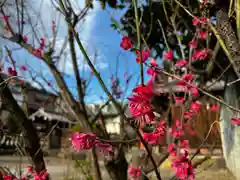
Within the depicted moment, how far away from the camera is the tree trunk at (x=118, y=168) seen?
2496mm

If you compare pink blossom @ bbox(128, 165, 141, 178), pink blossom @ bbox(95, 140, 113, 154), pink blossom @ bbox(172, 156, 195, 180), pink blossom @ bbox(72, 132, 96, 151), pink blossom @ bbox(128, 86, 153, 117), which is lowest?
pink blossom @ bbox(128, 165, 141, 178)

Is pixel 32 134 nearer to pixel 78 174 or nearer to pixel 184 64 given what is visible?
pixel 184 64

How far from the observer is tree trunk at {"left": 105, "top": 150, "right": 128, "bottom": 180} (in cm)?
250

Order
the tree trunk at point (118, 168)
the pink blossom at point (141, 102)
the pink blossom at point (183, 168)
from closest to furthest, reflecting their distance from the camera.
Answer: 1. the pink blossom at point (141, 102)
2. the pink blossom at point (183, 168)
3. the tree trunk at point (118, 168)

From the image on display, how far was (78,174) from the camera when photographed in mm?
5082

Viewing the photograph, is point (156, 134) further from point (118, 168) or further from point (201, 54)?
point (201, 54)

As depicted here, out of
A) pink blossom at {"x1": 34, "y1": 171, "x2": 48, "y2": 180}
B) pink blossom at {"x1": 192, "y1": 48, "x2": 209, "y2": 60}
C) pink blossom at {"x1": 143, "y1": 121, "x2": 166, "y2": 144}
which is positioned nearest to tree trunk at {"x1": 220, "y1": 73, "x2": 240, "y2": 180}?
pink blossom at {"x1": 192, "y1": 48, "x2": 209, "y2": 60}

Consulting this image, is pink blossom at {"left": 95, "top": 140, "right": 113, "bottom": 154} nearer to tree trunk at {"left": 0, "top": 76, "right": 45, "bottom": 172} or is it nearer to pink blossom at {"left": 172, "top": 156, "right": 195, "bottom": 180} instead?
pink blossom at {"left": 172, "top": 156, "right": 195, "bottom": 180}

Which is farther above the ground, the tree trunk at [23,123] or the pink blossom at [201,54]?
the pink blossom at [201,54]

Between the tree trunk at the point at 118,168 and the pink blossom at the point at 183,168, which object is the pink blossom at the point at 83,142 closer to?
the pink blossom at the point at 183,168

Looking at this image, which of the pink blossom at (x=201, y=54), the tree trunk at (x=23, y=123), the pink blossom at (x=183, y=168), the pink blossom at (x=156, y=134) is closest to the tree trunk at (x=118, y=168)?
the tree trunk at (x=23, y=123)

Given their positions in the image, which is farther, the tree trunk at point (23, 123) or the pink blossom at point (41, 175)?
the pink blossom at point (41, 175)

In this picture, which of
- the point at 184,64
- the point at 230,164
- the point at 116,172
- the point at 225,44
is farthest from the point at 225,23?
the point at 230,164

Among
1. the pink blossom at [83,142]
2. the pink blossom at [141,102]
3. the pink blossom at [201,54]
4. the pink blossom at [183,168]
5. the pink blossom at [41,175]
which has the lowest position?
the pink blossom at [41,175]
